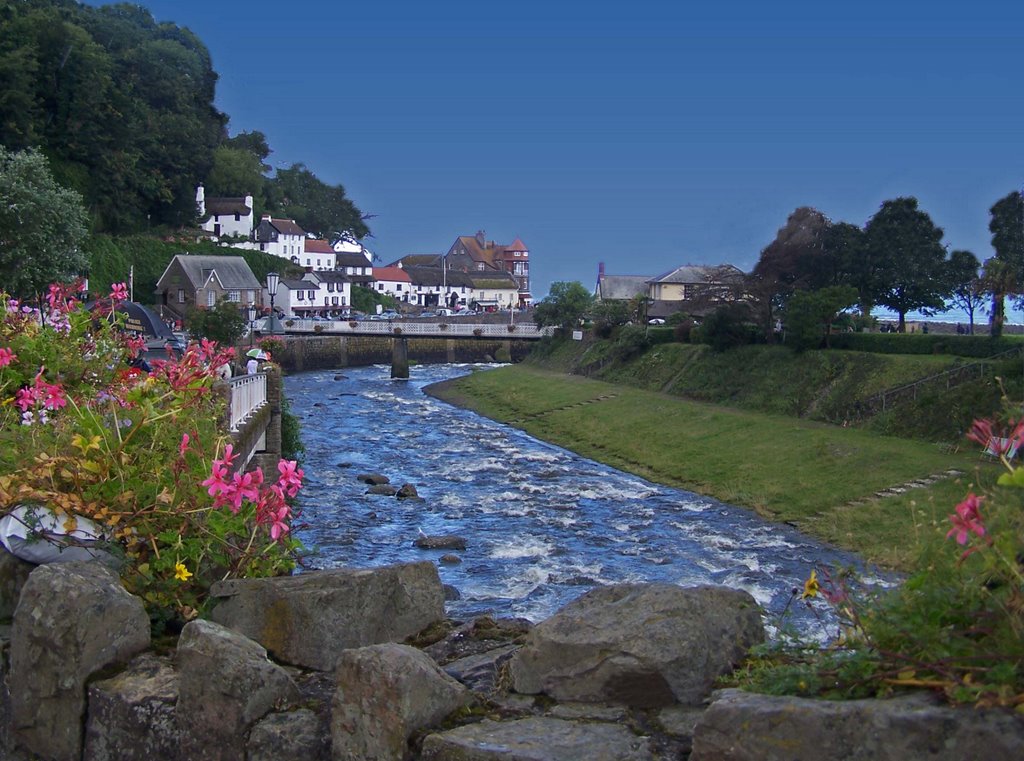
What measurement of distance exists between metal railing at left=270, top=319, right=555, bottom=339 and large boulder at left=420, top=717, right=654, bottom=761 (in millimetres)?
97971

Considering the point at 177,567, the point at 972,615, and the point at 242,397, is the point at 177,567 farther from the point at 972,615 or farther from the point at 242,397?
the point at 242,397

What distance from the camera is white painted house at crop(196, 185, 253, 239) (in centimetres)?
14488

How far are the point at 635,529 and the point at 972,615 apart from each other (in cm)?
2915

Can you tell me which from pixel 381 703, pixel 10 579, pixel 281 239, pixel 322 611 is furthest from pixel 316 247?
pixel 381 703

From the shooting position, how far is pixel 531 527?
34.1m

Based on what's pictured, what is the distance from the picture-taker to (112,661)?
7367 millimetres

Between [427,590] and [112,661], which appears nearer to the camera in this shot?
[112,661]

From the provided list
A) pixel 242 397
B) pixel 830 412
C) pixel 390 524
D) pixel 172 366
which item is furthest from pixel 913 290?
pixel 172 366

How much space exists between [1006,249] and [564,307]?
1790 inches

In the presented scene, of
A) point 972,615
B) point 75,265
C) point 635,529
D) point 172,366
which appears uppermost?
point 75,265

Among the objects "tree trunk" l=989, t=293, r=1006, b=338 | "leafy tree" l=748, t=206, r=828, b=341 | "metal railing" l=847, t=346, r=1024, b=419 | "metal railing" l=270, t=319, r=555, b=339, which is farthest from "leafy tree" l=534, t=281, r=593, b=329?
"metal railing" l=847, t=346, r=1024, b=419

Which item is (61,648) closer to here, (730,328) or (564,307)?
(730,328)

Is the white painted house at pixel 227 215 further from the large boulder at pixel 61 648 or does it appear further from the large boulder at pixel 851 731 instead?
the large boulder at pixel 851 731

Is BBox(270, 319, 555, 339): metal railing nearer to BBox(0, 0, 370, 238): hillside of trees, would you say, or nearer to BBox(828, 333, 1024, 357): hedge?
BBox(0, 0, 370, 238): hillside of trees
